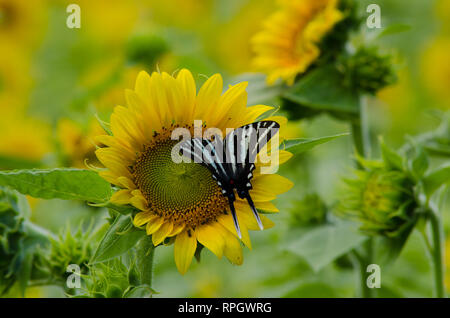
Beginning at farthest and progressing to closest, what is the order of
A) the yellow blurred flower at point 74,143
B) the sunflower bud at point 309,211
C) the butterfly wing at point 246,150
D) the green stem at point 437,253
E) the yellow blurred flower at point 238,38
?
1. the yellow blurred flower at point 238,38
2. the yellow blurred flower at point 74,143
3. the sunflower bud at point 309,211
4. the green stem at point 437,253
5. the butterfly wing at point 246,150

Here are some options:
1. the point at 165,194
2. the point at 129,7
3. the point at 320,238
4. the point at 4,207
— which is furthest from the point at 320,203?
the point at 129,7

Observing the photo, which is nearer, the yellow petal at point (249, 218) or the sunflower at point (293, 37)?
the yellow petal at point (249, 218)

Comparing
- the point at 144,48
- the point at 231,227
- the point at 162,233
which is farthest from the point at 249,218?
the point at 144,48

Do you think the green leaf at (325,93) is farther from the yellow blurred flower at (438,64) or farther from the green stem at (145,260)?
the yellow blurred flower at (438,64)

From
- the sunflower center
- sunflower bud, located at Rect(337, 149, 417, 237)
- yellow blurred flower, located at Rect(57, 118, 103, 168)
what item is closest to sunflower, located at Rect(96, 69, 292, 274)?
the sunflower center

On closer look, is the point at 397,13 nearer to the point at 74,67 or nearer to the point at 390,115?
the point at 390,115

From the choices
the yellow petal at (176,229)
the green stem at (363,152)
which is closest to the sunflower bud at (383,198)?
the green stem at (363,152)

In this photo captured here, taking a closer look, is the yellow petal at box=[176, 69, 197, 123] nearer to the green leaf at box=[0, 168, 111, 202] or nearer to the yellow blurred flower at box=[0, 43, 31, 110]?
the green leaf at box=[0, 168, 111, 202]

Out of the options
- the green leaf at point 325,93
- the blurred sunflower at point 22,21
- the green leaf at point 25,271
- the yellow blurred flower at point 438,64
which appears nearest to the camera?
the green leaf at point 25,271
